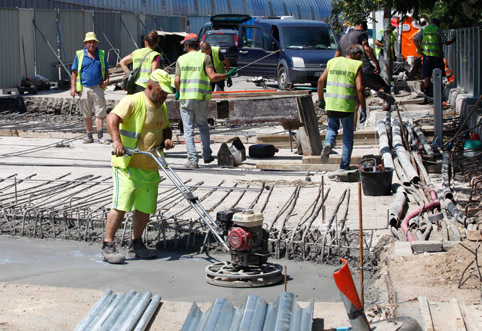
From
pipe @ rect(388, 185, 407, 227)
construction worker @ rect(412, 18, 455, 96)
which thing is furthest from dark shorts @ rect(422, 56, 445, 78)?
pipe @ rect(388, 185, 407, 227)

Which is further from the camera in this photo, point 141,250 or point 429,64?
point 429,64

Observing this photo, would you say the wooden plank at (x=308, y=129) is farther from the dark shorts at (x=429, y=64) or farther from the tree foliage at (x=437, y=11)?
the dark shorts at (x=429, y=64)

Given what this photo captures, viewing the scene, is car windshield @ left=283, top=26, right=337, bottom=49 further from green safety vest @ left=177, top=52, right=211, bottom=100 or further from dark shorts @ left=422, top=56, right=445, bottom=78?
green safety vest @ left=177, top=52, right=211, bottom=100

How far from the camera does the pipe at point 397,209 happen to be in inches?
299

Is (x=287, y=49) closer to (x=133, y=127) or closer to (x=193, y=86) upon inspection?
(x=193, y=86)

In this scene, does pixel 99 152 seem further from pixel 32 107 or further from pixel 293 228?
pixel 32 107

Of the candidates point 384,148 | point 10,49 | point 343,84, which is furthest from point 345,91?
point 10,49

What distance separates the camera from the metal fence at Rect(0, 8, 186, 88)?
21.8 metres

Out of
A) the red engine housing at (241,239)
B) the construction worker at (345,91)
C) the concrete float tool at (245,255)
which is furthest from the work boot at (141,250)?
the construction worker at (345,91)

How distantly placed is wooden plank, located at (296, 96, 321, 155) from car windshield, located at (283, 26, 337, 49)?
10.6 m

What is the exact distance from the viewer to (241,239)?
20.6ft

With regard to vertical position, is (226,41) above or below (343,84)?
above

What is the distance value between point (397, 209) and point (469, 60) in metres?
9.10

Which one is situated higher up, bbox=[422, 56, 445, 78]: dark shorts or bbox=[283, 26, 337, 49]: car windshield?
bbox=[283, 26, 337, 49]: car windshield
